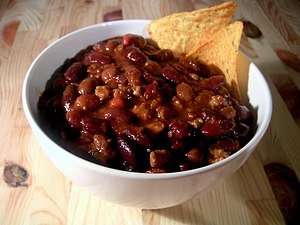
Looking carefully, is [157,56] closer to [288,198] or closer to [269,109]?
[269,109]

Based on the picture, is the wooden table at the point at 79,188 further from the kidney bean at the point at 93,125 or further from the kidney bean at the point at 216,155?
the kidney bean at the point at 93,125

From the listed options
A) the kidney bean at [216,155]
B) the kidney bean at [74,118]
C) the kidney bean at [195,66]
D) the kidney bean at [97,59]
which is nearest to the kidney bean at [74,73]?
the kidney bean at [97,59]

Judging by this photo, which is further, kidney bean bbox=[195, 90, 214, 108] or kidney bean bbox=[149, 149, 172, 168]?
kidney bean bbox=[195, 90, 214, 108]

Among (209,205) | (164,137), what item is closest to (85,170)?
(164,137)

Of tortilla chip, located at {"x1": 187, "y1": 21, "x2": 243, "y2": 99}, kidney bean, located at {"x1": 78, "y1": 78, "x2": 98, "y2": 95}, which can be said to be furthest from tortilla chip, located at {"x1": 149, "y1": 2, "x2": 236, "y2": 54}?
kidney bean, located at {"x1": 78, "y1": 78, "x2": 98, "y2": 95}

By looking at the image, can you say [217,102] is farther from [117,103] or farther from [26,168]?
[26,168]

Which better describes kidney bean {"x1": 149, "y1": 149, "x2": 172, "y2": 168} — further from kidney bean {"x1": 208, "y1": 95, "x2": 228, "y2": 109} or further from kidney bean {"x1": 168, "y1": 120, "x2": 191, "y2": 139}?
kidney bean {"x1": 208, "y1": 95, "x2": 228, "y2": 109}
